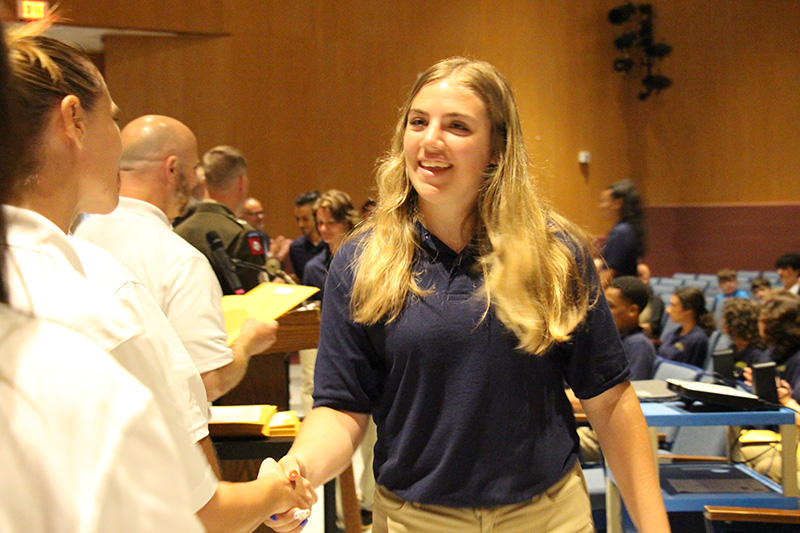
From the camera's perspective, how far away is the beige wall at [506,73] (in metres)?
9.53

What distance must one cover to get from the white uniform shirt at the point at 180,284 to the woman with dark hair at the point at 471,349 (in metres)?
0.58

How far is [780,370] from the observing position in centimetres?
421

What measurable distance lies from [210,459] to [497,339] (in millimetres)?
616

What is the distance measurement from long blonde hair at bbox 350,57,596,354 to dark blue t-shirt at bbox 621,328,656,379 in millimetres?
2856

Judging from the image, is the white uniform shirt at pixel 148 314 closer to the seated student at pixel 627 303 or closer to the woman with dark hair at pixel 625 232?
the seated student at pixel 627 303

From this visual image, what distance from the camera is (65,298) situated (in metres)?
0.64

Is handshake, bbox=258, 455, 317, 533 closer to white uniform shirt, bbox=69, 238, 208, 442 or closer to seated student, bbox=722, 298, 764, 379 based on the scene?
white uniform shirt, bbox=69, 238, 208, 442

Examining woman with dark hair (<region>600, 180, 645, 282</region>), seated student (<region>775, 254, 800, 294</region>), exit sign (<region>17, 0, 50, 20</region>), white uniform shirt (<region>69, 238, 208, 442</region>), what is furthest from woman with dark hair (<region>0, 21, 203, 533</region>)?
seated student (<region>775, 254, 800, 294</region>)

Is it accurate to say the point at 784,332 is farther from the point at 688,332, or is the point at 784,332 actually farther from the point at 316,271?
the point at 316,271

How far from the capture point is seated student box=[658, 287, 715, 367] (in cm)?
546

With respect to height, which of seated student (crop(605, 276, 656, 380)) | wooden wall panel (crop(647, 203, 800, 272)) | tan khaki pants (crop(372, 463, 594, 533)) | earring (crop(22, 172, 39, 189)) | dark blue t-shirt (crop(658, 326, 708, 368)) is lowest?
wooden wall panel (crop(647, 203, 800, 272))

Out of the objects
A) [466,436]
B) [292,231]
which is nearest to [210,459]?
[466,436]

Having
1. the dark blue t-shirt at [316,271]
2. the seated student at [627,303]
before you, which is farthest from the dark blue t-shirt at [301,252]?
the seated student at [627,303]

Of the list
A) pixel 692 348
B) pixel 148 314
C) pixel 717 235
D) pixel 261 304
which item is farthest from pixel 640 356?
pixel 717 235
